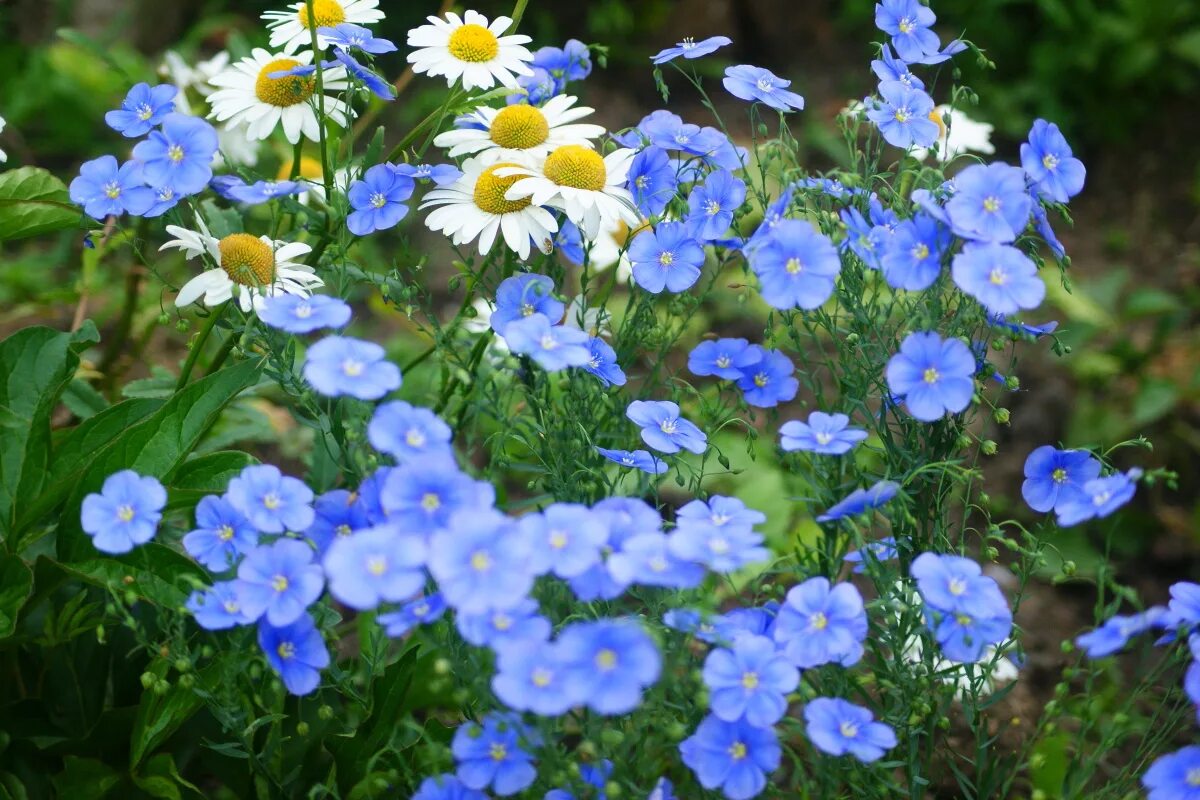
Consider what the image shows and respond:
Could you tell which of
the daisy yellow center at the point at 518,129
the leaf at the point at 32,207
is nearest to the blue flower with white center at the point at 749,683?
the daisy yellow center at the point at 518,129

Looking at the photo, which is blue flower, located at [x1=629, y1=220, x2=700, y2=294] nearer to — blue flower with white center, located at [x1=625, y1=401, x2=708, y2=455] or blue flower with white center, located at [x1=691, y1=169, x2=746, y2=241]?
blue flower with white center, located at [x1=691, y1=169, x2=746, y2=241]

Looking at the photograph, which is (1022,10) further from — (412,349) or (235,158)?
(235,158)

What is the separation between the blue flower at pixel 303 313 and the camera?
114cm

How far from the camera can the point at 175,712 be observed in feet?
4.53

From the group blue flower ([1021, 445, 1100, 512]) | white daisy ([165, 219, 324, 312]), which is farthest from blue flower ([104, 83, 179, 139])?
blue flower ([1021, 445, 1100, 512])

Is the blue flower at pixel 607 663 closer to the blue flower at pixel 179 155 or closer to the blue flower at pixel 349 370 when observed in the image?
the blue flower at pixel 349 370

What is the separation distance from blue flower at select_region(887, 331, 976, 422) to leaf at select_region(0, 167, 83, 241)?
A: 3.81ft

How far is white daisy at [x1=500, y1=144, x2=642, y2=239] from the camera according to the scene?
4.74ft

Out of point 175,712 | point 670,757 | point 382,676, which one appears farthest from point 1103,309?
point 175,712

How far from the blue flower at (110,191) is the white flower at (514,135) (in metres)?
0.38

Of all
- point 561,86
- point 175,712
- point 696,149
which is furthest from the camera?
point 561,86

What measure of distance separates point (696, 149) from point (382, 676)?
790 mm

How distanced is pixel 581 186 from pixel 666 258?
162 mm

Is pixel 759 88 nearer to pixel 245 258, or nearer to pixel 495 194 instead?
pixel 495 194
